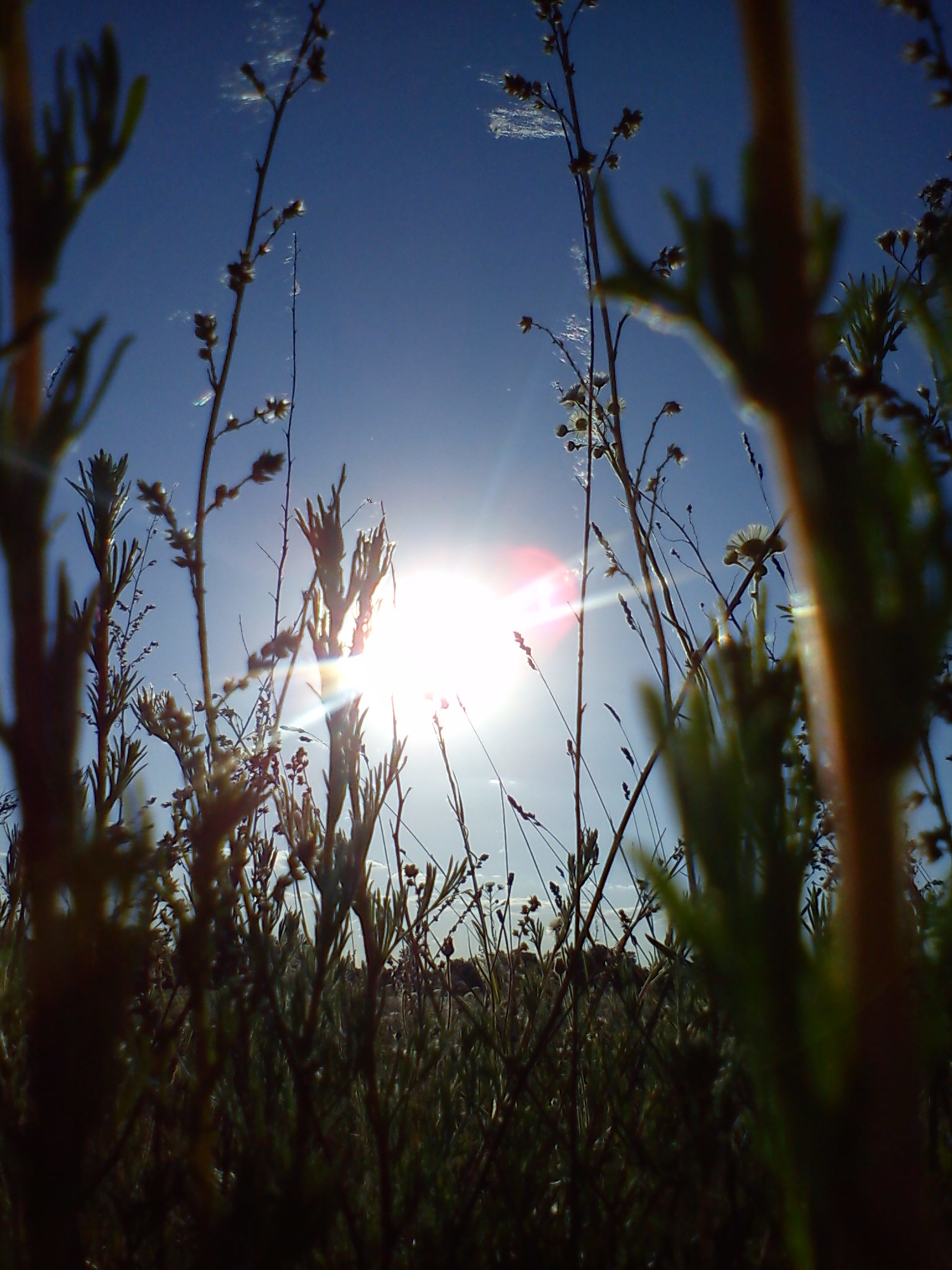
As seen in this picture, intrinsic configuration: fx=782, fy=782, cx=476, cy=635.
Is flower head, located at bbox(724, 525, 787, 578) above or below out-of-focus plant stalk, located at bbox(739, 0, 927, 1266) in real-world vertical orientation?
above

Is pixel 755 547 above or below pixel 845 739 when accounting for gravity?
above

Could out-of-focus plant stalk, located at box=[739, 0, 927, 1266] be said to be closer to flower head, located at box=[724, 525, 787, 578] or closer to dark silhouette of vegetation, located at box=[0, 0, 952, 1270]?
dark silhouette of vegetation, located at box=[0, 0, 952, 1270]

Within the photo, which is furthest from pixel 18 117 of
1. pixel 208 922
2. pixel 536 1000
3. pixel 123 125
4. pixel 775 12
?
pixel 536 1000

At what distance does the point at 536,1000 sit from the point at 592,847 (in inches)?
21.3

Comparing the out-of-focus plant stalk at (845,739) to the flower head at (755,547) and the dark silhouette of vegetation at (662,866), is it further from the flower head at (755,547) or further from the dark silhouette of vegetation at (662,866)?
the flower head at (755,547)

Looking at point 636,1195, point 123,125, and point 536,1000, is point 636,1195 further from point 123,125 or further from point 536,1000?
point 123,125

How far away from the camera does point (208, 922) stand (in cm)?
105

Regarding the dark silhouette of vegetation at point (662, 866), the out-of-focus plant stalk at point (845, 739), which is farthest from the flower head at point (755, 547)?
the out-of-focus plant stalk at point (845, 739)

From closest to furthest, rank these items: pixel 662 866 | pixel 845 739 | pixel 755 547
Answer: pixel 845 739 < pixel 662 866 < pixel 755 547

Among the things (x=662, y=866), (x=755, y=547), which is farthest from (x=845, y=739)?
(x=755, y=547)

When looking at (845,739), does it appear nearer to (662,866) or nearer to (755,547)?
(662,866)

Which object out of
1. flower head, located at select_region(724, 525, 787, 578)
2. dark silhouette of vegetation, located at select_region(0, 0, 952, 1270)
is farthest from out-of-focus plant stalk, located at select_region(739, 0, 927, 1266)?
flower head, located at select_region(724, 525, 787, 578)

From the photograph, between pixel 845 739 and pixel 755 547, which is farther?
pixel 755 547

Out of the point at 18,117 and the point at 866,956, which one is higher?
the point at 18,117
